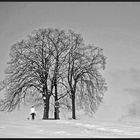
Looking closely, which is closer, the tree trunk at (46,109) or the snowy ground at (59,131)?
the snowy ground at (59,131)

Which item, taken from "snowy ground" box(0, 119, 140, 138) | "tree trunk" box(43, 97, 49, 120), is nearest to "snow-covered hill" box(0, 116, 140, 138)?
"snowy ground" box(0, 119, 140, 138)

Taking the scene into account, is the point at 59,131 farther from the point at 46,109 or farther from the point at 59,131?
the point at 46,109

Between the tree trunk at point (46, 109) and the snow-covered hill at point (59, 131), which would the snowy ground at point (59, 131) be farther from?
the tree trunk at point (46, 109)

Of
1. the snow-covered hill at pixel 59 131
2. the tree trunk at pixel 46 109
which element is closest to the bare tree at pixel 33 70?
the tree trunk at pixel 46 109

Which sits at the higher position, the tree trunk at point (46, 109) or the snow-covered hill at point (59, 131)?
the tree trunk at point (46, 109)

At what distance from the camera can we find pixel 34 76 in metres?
36.8

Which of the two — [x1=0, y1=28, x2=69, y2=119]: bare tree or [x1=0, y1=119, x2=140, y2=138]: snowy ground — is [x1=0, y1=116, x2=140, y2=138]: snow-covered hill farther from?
[x1=0, y1=28, x2=69, y2=119]: bare tree

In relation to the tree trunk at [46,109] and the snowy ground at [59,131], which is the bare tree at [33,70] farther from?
the snowy ground at [59,131]

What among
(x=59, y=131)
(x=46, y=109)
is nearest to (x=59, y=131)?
(x=59, y=131)

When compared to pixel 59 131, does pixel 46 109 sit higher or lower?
higher

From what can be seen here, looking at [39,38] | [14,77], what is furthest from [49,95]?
[39,38]

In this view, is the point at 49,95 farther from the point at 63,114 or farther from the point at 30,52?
the point at 30,52

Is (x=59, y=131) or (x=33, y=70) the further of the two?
(x=33, y=70)

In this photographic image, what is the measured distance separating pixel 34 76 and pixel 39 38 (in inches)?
188
